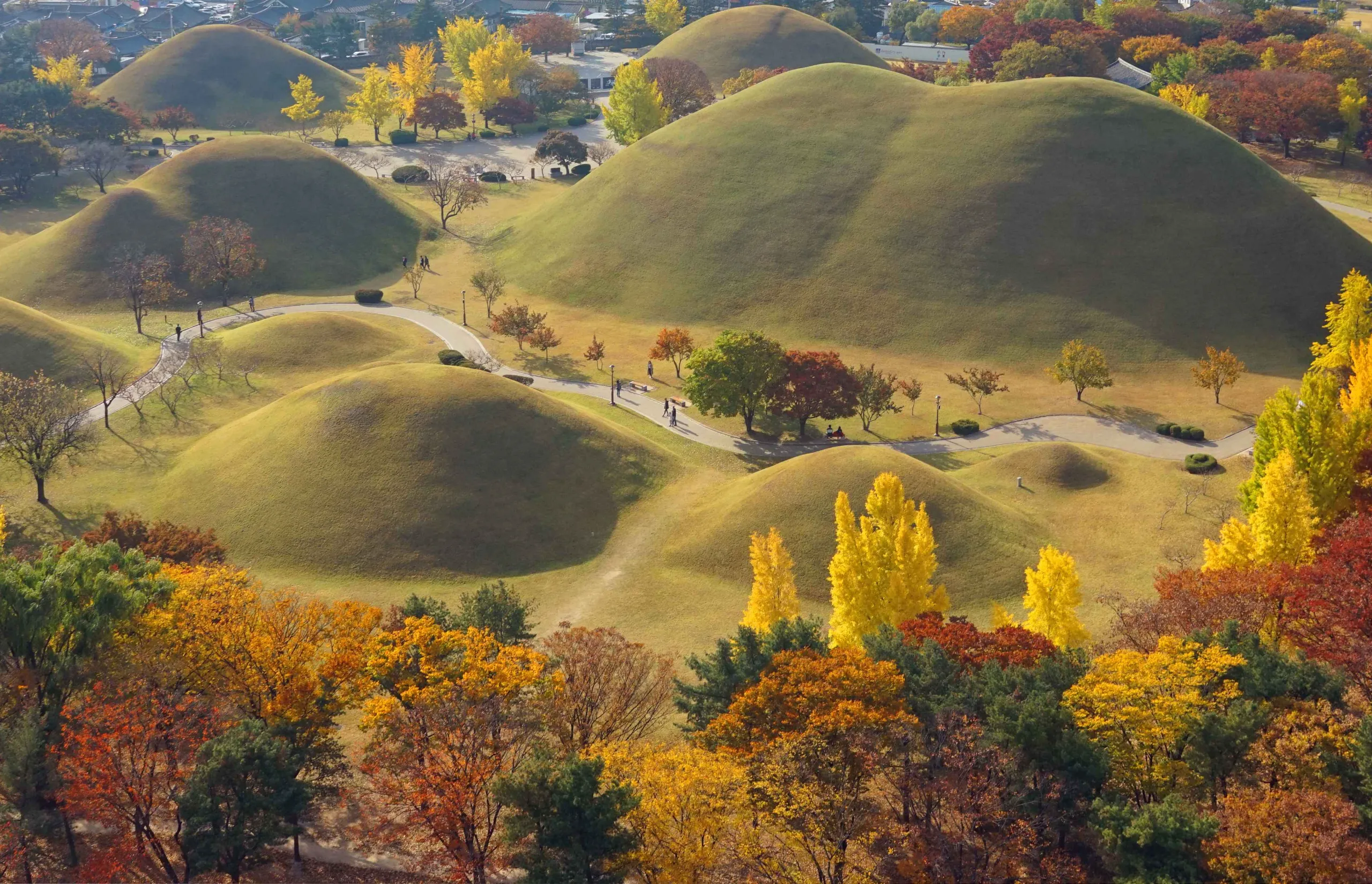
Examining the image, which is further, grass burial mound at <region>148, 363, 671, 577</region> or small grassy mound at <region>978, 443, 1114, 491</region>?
small grassy mound at <region>978, 443, 1114, 491</region>

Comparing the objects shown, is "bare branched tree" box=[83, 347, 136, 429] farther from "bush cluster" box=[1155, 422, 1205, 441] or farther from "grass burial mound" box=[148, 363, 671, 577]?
"bush cluster" box=[1155, 422, 1205, 441]

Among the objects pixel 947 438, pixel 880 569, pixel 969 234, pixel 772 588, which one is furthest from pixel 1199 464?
pixel 772 588

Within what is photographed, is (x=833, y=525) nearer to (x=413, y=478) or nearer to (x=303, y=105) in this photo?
(x=413, y=478)

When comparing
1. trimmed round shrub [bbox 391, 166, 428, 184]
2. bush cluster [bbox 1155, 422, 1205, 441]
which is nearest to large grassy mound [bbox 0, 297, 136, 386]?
trimmed round shrub [bbox 391, 166, 428, 184]

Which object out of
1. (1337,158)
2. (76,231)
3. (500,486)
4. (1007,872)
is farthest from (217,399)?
(1337,158)

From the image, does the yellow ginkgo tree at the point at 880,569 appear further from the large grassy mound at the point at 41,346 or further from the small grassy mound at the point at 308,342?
the large grassy mound at the point at 41,346
